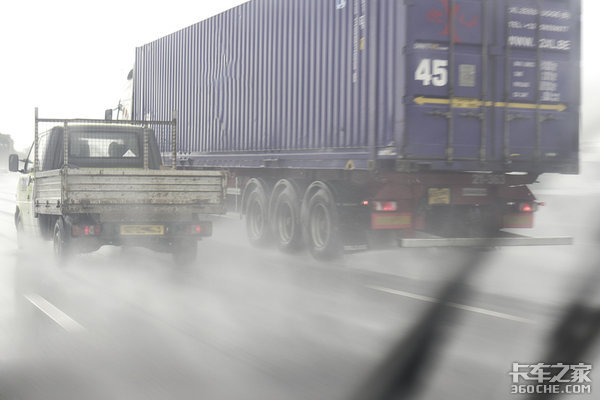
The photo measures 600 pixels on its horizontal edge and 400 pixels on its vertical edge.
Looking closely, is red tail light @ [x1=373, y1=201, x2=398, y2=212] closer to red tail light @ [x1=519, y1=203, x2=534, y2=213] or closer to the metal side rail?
the metal side rail

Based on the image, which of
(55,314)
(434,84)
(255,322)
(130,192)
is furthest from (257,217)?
(255,322)

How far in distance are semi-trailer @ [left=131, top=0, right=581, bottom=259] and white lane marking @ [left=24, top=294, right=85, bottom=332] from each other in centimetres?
469

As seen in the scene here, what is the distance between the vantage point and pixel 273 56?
14797mm

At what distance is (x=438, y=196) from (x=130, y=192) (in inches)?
164

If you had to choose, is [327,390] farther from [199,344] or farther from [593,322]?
[593,322]

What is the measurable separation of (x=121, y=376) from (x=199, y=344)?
105 centimetres

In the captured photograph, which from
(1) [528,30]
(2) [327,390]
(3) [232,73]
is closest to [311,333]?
(2) [327,390]

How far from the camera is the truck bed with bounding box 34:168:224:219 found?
35.7 ft

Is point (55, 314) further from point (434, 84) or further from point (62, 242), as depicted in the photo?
point (434, 84)

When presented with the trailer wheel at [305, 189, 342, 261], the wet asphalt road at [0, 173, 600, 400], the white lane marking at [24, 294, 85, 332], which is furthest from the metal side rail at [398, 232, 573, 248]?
the white lane marking at [24, 294, 85, 332]

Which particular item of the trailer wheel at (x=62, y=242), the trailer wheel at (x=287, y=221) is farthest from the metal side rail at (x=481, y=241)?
the trailer wheel at (x=62, y=242)

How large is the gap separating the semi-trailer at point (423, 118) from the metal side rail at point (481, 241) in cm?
3

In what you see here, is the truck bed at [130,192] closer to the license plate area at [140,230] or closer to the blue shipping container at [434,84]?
the license plate area at [140,230]

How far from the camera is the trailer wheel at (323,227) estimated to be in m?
12.1
